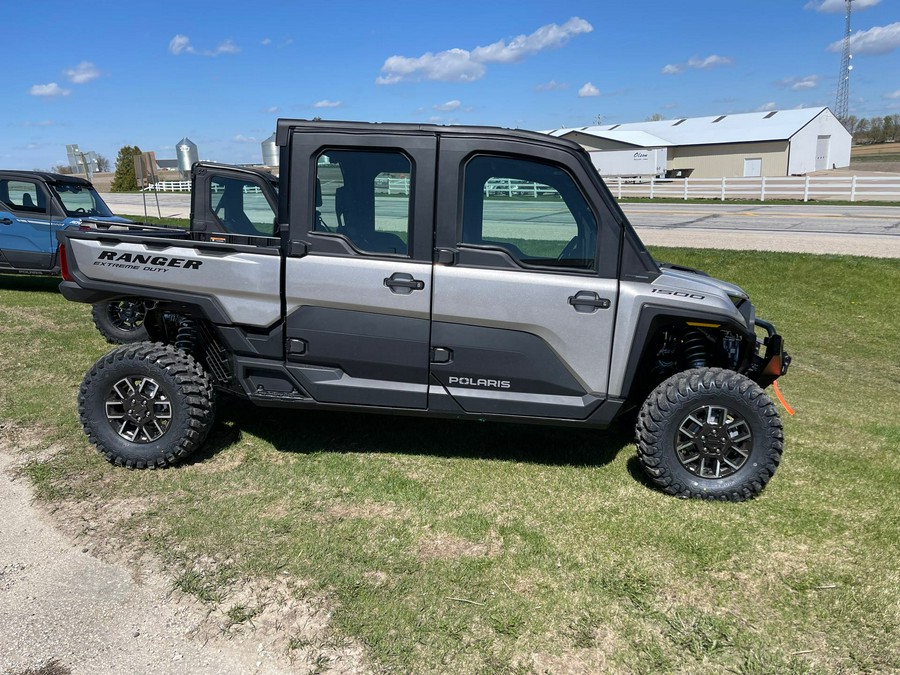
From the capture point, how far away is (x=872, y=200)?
27.7m

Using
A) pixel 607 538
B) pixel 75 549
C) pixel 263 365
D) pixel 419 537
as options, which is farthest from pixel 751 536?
pixel 75 549

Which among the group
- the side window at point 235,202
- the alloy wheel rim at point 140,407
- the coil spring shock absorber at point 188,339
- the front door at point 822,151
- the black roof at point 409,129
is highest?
the front door at point 822,151

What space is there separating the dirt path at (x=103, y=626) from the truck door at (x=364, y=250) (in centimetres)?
166

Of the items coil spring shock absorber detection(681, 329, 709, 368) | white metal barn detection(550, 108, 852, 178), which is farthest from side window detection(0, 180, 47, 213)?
white metal barn detection(550, 108, 852, 178)

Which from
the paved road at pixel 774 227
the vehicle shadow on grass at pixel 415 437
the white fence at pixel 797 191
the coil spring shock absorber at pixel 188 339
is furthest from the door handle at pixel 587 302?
the white fence at pixel 797 191

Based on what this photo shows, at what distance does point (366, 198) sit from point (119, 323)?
196 inches

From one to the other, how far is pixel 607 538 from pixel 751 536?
2.65ft

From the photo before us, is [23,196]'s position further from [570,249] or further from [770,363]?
[770,363]

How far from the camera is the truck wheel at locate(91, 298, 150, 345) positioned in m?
7.77

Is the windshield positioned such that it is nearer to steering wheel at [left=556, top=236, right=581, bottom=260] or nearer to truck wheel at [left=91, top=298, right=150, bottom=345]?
truck wheel at [left=91, top=298, right=150, bottom=345]

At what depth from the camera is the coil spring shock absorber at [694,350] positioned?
14.9 ft

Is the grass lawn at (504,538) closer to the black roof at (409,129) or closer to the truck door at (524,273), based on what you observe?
the truck door at (524,273)

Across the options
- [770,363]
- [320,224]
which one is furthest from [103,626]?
[770,363]

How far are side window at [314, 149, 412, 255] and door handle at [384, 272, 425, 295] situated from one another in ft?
0.49
